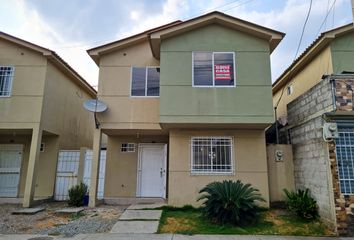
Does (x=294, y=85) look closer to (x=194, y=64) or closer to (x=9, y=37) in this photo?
(x=194, y=64)

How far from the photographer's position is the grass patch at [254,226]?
727 cm

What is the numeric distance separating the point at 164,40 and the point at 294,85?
7.65 meters

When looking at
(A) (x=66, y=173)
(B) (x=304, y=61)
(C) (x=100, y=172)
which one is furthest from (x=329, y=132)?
(A) (x=66, y=173)

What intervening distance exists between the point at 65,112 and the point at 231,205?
9499mm

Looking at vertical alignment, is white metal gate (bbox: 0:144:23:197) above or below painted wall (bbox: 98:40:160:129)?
below

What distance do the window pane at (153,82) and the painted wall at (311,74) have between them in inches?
262

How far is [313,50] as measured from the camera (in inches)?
433

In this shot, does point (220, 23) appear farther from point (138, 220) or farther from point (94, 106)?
point (138, 220)

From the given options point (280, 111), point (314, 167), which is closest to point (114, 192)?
→ point (314, 167)

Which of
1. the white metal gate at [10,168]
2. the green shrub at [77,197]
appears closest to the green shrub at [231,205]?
the green shrub at [77,197]

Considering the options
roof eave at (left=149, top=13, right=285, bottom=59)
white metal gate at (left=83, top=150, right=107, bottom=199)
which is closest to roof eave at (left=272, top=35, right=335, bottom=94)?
roof eave at (left=149, top=13, right=285, bottom=59)

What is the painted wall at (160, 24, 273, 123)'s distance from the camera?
9109 millimetres

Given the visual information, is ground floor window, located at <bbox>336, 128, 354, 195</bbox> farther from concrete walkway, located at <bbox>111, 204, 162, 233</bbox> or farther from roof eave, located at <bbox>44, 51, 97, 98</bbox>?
roof eave, located at <bbox>44, 51, 97, 98</bbox>

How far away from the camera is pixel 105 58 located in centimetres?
1103
